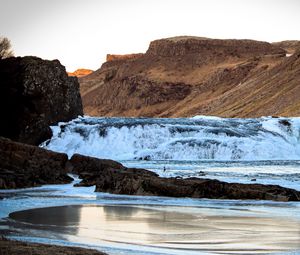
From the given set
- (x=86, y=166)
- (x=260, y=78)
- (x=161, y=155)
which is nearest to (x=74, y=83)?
(x=161, y=155)

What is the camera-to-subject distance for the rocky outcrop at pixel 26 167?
26017 millimetres

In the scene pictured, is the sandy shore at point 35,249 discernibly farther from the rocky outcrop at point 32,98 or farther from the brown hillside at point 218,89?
the brown hillside at point 218,89

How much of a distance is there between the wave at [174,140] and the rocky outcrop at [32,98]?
51.8 inches

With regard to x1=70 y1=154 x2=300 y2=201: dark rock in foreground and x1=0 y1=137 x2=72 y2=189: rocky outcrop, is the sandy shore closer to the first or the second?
x1=70 y1=154 x2=300 y2=201: dark rock in foreground

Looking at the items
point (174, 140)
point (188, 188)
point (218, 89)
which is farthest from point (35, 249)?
point (218, 89)

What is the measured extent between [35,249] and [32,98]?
4949 centimetres

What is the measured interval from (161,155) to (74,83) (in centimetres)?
1517

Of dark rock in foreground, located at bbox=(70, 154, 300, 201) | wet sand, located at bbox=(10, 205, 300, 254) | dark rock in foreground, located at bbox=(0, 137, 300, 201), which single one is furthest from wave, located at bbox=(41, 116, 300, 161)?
wet sand, located at bbox=(10, 205, 300, 254)

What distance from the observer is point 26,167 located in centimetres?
2831

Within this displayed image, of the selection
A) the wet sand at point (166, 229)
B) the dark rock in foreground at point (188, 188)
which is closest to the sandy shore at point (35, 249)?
the wet sand at point (166, 229)

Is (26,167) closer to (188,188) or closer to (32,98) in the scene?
(188,188)

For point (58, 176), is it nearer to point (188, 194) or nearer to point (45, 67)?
point (188, 194)

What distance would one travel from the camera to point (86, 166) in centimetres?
3291

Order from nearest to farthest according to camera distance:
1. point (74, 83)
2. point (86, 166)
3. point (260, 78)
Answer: point (86, 166) < point (74, 83) < point (260, 78)
